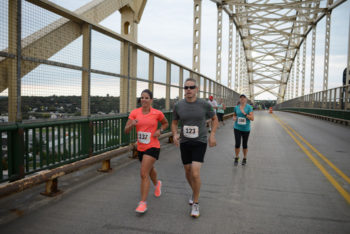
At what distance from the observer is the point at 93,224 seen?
11.6 feet

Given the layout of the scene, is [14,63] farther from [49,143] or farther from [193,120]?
[193,120]

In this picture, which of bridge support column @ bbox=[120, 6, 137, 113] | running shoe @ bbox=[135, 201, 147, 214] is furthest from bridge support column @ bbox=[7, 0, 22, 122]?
bridge support column @ bbox=[120, 6, 137, 113]

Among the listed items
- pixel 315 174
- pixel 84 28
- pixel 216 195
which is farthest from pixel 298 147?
pixel 84 28

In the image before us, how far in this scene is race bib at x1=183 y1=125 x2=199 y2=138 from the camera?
4105mm

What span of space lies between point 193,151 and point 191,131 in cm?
27

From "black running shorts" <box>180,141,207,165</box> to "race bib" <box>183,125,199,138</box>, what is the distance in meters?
0.10

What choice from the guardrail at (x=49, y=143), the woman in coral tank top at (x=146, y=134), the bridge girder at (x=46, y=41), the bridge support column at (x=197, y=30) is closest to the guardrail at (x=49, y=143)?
the guardrail at (x=49, y=143)

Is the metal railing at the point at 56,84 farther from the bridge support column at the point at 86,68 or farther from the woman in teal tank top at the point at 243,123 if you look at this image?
the woman in teal tank top at the point at 243,123

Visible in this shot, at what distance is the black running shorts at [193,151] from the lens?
408 centimetres

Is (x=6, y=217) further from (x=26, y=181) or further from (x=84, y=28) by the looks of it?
(x=84, y=28)

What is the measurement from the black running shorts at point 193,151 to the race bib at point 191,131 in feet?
0.31

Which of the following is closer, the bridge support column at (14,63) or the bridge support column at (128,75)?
the bridge support column at (14,63)

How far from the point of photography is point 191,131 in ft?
13.5

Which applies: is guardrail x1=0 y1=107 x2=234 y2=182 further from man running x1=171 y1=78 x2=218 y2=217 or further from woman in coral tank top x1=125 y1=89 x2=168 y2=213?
man running x1=171 y1=78 x2=218 y2=217
